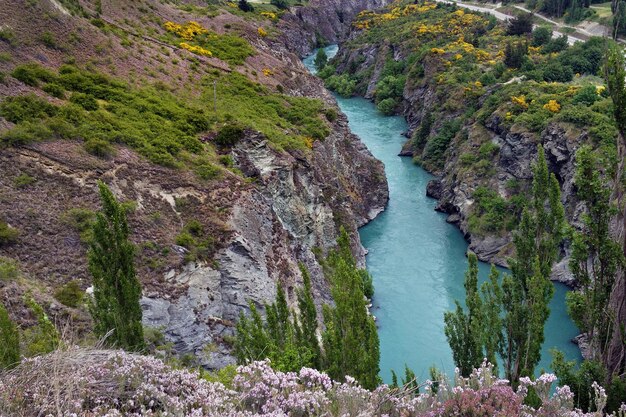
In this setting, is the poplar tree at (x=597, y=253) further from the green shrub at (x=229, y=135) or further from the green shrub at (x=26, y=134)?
the green shrub at (x=229, y=135)

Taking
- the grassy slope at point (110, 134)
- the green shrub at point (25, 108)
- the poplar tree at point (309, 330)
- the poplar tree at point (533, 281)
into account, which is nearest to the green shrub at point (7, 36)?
the grassy slope at point (110, 134)

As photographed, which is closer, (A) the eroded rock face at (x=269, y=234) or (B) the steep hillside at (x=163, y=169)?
(B) the steep hillside at (x=163, y=169)

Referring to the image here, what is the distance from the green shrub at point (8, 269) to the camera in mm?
20422

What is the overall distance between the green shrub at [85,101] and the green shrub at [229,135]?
22.9ft

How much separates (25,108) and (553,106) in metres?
38.9

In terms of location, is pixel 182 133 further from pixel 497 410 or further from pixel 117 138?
pixel 497 410

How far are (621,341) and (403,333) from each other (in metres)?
20.3

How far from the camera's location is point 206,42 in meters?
52.8

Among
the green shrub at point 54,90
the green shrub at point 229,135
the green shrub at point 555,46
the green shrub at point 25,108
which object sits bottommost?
the green shrub at point 229,135

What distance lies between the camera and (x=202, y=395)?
346 inches

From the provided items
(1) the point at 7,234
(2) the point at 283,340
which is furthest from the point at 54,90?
(2) the point at 283,340

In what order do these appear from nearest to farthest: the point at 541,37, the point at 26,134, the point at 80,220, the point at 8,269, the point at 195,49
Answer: the point at 8,269, the point at 80,220, the point at 26,134, the point at 195,49, the point at 541,37

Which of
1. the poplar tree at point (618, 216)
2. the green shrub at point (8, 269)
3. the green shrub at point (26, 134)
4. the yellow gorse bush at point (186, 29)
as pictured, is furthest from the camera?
the yellow gorse bush at point (186, 29)

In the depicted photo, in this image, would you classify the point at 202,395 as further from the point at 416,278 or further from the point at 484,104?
the point at 484,104
